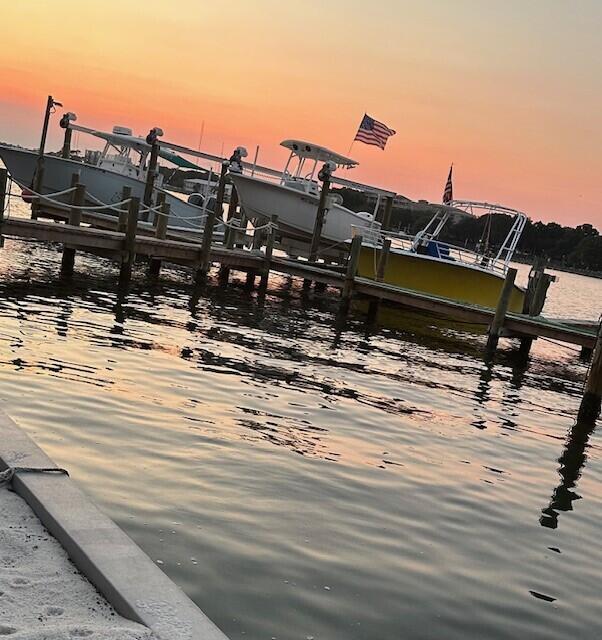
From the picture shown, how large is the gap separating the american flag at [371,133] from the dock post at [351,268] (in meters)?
6.83

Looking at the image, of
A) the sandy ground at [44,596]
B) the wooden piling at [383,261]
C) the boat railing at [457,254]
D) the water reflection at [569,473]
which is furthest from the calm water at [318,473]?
the boat railing at [457,254]

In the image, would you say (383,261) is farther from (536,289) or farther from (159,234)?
(159,234)

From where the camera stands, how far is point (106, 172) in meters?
31.0

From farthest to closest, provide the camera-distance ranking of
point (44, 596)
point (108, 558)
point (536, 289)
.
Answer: point (536, 289) → point (108, 558) → point (44, 596)

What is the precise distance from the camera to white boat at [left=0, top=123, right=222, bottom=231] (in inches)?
1221

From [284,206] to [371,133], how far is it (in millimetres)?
4050

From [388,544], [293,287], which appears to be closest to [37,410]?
[388,544]

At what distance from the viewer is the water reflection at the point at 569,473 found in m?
7.24

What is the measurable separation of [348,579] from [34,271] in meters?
15.4

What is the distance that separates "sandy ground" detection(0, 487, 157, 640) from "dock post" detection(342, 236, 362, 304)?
16944mm

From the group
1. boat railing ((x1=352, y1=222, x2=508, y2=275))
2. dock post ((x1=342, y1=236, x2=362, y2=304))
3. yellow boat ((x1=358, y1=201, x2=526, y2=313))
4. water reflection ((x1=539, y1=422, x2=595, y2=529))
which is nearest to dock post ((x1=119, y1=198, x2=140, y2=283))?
dock post ((x1=342, y1=236, x2=362, y2=304))

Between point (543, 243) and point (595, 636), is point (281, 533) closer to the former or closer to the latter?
point (595, 636)

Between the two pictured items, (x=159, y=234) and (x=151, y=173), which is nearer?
(x=159, y=234)

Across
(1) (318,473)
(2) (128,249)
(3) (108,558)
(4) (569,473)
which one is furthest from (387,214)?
(3) (108,558)
